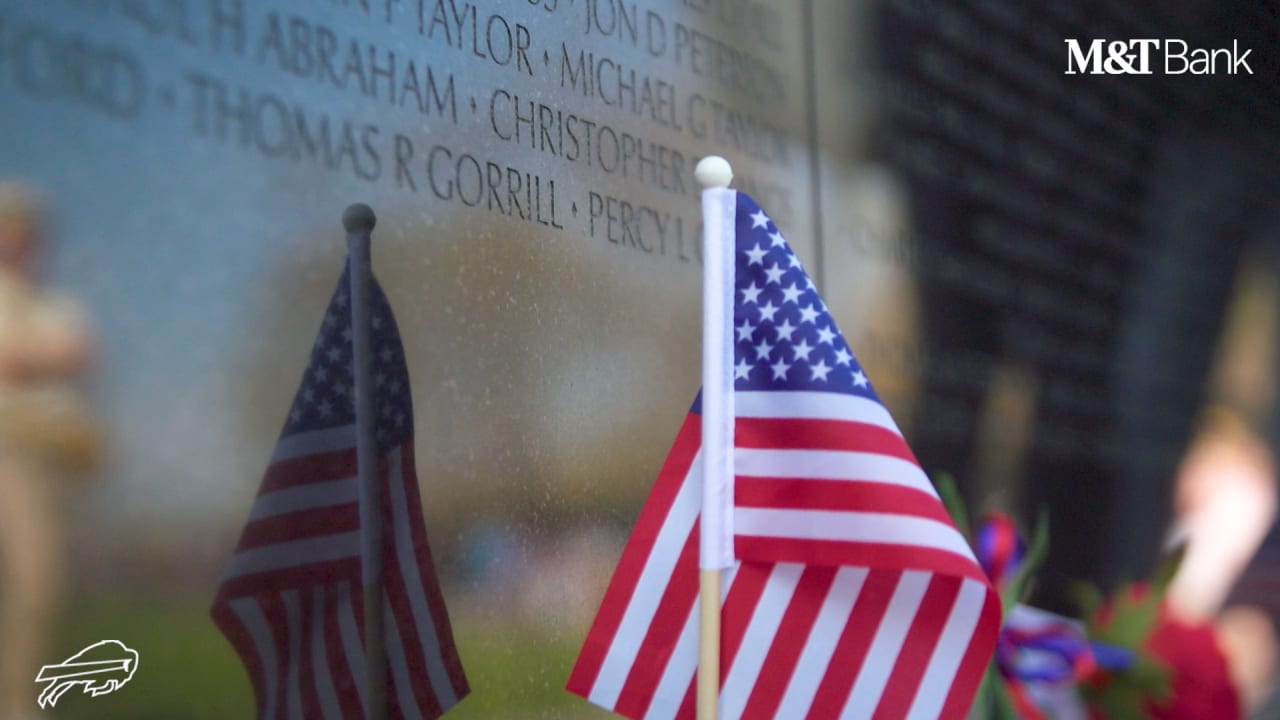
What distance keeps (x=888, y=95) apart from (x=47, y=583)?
9.04 feet

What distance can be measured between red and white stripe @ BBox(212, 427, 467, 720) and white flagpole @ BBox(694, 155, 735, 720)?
0.48m

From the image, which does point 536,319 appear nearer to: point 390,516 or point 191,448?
point 390,516

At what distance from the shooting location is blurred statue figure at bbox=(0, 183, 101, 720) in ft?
5.93

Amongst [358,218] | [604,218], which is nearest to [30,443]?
[358,218]

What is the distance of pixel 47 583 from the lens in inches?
72.4

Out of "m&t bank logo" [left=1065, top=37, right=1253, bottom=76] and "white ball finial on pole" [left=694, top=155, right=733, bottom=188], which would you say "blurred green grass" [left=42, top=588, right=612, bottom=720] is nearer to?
"white ball finial on pole" [left=694, top=155, right=733, bottom=188]

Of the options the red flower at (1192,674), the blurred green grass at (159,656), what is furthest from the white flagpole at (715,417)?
the red flower at (1192,674)

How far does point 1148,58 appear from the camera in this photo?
5.07 meters

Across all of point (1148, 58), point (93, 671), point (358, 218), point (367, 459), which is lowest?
point (93, 671)

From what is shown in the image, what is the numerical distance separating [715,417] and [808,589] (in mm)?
310

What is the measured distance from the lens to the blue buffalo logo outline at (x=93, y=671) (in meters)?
1.86

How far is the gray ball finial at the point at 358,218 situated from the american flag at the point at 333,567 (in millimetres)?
90

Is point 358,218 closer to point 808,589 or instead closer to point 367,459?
point 367,459

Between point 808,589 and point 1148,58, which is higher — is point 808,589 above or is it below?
below
